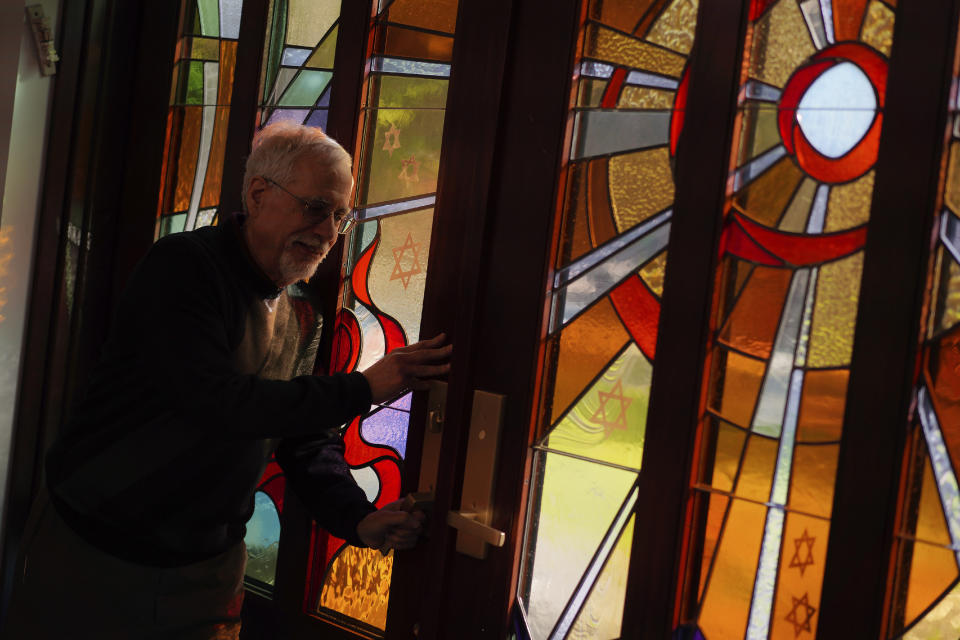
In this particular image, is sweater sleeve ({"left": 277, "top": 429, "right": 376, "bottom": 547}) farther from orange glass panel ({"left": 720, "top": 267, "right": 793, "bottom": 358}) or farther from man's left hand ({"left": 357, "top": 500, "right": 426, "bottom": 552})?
orange glass panel ({"left": 720, "top": 267, "right": 793, "bottom": 358})

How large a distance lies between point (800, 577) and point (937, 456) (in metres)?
0.24

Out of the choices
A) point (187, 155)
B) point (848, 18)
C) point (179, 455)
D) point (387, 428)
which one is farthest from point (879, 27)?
point (187, 155)

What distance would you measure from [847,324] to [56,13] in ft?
6.11

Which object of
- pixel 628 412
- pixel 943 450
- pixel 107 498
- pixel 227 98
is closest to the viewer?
pixel 943 450

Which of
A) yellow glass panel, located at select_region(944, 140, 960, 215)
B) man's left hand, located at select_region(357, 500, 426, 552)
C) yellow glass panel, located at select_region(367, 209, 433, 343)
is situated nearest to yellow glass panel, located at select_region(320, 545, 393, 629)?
man's left hand, located at select_region(357, 500, 426, 552)

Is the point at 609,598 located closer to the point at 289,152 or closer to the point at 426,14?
the point at 289,152

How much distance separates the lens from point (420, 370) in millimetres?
1631

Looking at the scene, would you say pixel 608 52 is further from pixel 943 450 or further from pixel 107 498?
pixel 107 498

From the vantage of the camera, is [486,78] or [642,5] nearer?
[642,5]

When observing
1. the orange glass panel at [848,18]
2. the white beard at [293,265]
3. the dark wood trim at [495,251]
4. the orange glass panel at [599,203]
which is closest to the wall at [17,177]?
the white beard at [293,265]

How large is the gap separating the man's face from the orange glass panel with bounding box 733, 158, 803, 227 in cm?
69

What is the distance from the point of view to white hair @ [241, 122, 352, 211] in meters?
1.63

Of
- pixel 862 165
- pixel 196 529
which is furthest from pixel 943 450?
pixel 196 529

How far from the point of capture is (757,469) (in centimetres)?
131
